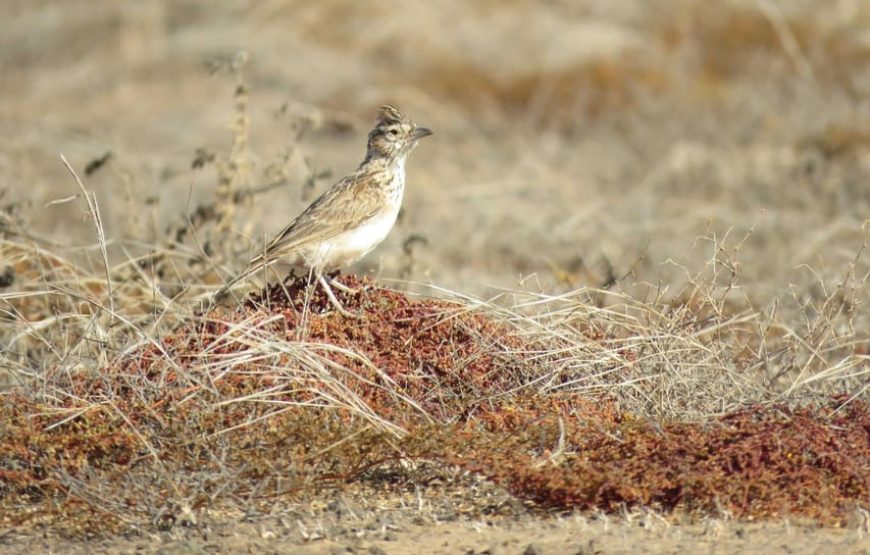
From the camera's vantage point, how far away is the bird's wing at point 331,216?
6.72 m

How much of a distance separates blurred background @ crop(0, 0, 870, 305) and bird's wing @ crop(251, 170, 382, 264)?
0.95m

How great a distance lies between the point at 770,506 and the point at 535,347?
1291mm

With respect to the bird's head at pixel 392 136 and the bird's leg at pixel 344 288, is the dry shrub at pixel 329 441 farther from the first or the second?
the bird's head at pixel 392 136

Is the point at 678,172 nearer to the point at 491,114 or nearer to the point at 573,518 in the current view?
the point at 491,114

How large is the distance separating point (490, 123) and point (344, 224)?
10.6 m

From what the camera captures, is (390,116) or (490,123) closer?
(390,116)

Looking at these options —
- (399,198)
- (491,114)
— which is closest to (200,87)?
(491,114)

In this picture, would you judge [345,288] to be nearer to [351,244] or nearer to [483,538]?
[351,244]

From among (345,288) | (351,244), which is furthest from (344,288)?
(351,244)

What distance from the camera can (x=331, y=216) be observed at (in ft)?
22.4

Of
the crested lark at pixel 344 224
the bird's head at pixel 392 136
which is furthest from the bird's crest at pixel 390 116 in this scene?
the crested lark at pixel 344 224

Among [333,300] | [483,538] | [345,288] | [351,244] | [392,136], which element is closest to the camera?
[483,538]

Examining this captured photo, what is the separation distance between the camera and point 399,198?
715 cm

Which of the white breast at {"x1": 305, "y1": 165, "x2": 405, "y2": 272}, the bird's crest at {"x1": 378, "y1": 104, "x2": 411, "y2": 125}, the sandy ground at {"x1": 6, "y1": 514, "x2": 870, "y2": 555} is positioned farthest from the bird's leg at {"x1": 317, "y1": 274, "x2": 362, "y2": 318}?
the bird's crest at {"x1": 378, "y1": 104, "x2": 411, "y2": 125}
